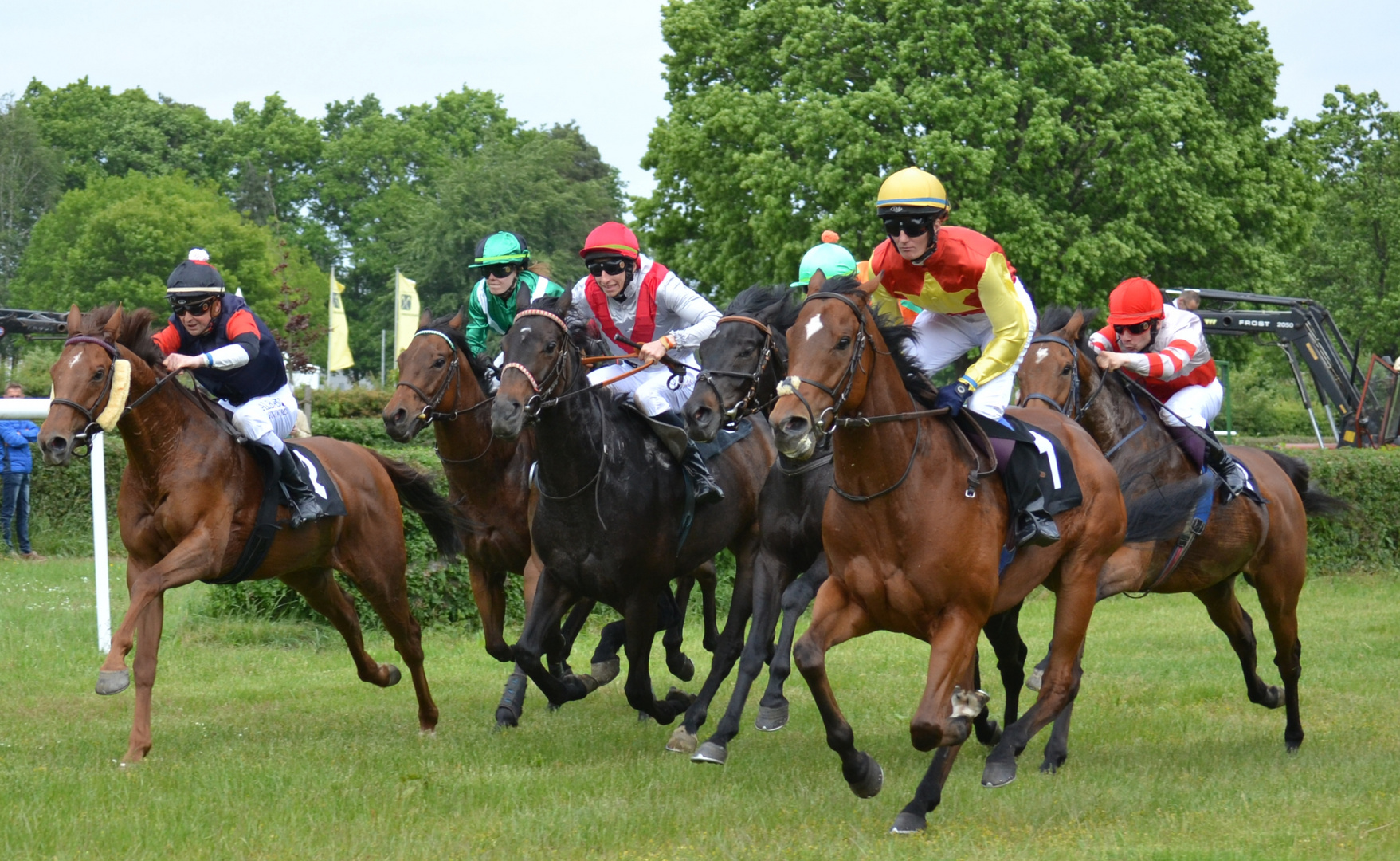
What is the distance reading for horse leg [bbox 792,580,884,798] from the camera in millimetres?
5332

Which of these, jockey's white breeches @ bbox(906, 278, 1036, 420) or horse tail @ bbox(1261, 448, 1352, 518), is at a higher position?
jockey's white breeches @ bbox(906, 278, 1036, 420)

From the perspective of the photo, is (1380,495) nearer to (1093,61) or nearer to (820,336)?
(820,336)

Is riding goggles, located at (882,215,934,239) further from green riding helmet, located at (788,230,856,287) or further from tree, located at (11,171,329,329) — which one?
tree, located at (11,171,329,329)

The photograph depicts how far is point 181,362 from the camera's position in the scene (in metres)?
7.03

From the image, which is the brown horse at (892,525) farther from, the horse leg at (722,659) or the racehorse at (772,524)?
the horse leg at (722,659)

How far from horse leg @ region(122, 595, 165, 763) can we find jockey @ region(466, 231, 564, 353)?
2.29 meters

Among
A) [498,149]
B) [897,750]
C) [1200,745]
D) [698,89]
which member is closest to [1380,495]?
[1200,745]

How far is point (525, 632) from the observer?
23.3ft

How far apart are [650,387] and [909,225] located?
2098mm

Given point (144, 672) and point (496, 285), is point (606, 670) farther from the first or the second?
point (144, 672)

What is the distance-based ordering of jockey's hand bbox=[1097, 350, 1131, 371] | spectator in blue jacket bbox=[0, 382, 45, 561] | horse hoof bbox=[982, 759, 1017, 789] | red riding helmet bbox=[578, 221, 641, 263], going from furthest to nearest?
spectator in blue jacket bbox=[0, 382, 45, 561]
jockey's hand bbox=[1097, 350, 1131, 371]
red riding helmet bbox=[578, 221, 641, 263]
horse hoof bbox=[982, 759, 1017, 789]

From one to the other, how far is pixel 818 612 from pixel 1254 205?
921 inches

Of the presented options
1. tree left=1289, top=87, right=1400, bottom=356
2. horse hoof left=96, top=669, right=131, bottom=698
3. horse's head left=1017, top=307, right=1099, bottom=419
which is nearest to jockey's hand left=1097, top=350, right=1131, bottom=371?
horse's head left=1017, top=307, right=1099, bottom=419

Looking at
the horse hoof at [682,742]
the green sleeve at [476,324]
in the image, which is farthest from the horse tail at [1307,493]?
the green sleeve at [476,324]
